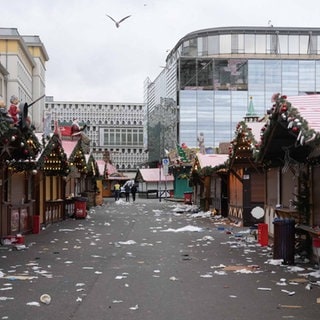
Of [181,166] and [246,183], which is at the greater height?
[181,166]

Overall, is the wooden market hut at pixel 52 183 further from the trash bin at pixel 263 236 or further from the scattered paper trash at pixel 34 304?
the scattered paper trash at pixel 34 304

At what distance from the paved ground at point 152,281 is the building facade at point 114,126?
114733 millimetres

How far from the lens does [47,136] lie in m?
22.8

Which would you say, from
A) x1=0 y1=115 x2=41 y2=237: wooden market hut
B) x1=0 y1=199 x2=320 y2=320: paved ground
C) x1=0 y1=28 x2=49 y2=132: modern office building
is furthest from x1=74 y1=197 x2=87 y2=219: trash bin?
x1=0 y1=28 x2=49 y2=132: modern office building

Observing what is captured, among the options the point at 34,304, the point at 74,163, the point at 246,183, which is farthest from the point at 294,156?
the point at 74,163

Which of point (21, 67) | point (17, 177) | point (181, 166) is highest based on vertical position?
point (21, 67)

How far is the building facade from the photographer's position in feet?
462

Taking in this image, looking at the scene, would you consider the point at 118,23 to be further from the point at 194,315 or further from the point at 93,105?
the point at 93,105

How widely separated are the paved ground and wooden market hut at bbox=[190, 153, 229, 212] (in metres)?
13.1

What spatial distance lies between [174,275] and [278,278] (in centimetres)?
201

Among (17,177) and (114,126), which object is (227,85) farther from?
(17,177)

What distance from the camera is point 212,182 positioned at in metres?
35.6

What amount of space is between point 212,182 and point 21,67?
162 feet

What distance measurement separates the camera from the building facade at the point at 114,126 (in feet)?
462
